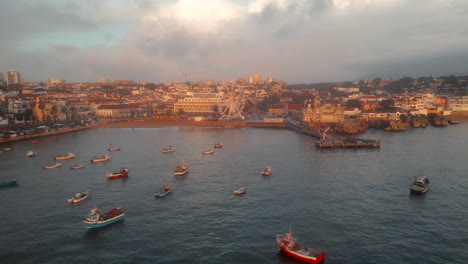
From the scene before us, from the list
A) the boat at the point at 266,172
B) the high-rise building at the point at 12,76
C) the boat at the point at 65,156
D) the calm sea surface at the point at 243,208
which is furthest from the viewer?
the high-rise building at the point at 12,76

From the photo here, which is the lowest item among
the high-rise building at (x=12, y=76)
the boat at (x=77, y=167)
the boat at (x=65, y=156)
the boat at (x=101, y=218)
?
the boat at (x=77, y=167)

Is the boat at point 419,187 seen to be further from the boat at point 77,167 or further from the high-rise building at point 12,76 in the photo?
the high-rise building at point 12,76

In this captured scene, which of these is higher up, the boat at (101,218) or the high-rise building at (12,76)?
A: the high-rise building at (12,76)

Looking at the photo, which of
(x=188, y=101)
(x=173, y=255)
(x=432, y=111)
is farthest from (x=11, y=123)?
(x=432, y=111)

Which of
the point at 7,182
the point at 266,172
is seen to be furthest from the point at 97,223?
the point at 266,172

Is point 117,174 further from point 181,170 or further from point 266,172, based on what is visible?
point 266,172

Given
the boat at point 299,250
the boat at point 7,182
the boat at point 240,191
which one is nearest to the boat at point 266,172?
the boat at point 240,191

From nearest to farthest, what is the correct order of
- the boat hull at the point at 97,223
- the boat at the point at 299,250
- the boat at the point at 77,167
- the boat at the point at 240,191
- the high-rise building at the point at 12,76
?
1. the boat at the point at 299,250
2. the boat hull at the point at 97,223
3. the boat at the point at 240,191
4. the boat at the point at 77,167
5. the high-rise building at the point at 12,76

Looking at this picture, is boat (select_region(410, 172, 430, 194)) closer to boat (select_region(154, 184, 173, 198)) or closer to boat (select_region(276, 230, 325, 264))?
boat (select_region(276, 230, 325, 264))
